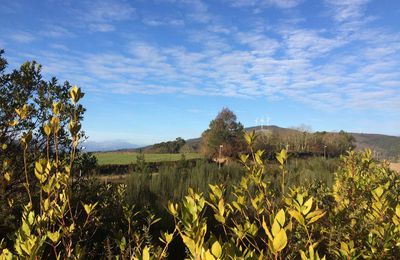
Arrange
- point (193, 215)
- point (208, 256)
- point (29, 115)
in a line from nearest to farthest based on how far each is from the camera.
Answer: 1. point (208, 256)
2. point (193, 215)
3. point (29, 115)

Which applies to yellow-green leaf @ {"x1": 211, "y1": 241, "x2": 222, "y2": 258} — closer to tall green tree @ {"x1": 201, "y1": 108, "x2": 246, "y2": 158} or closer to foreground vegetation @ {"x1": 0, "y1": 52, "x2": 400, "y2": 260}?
foreground vegetation @ {"x1": 0, "y1": 52, "x2": 400, "y2": 260}

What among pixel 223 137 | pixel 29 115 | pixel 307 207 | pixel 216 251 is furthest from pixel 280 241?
pixel 223 137

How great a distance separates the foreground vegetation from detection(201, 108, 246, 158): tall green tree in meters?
23.0

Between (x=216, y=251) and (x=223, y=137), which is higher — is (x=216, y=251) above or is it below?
below

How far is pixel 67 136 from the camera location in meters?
4.59

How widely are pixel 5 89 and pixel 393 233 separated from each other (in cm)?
464

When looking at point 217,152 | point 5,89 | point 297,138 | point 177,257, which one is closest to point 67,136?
point 5,89

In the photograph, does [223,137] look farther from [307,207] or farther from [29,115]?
[307,207]

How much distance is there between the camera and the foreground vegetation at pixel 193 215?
115 cm

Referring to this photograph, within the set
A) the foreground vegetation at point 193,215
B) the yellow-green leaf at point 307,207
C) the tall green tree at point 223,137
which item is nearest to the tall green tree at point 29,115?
the foreground vegetation at point 193,215

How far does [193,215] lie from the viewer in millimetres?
1030

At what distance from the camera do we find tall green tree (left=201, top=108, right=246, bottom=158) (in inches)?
1166

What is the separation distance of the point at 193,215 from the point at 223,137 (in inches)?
1197

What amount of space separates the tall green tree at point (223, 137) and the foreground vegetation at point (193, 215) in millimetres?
23048
